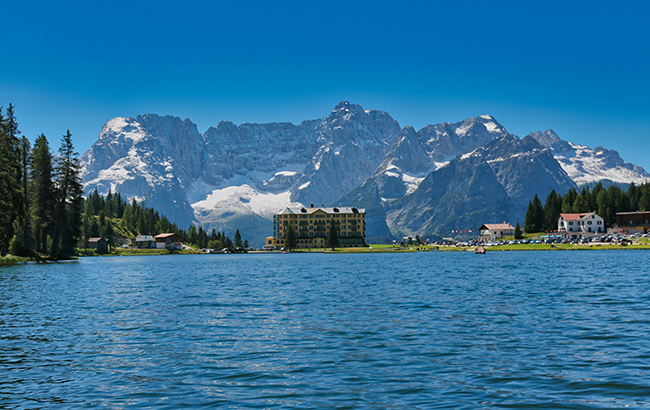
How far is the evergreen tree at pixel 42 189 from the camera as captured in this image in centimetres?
12219

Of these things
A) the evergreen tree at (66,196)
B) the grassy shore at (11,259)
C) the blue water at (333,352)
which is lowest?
the blue water at (333,352)

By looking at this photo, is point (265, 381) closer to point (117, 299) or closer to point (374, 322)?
point (374, 322)

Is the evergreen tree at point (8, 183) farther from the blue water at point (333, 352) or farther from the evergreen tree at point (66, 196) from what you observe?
the blue water at point (333, 352)

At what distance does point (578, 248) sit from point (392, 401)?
190 metres

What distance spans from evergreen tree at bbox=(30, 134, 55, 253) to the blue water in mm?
80174

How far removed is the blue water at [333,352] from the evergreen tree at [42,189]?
80.2 m

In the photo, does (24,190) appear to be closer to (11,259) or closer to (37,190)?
(37,190)

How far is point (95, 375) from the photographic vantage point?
22547mm

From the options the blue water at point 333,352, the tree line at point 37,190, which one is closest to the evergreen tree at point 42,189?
the tree line at point 37,190

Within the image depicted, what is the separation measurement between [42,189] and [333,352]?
117 metres

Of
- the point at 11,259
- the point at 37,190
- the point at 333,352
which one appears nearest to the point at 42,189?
the point at 37,190

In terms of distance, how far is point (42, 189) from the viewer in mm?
123375

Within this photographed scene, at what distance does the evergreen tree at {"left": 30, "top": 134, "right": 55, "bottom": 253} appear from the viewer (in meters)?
122

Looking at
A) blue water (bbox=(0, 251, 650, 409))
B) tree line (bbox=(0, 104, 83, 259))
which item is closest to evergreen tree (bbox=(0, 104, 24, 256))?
tree line (bbox=(0, 104, 83, 259))
